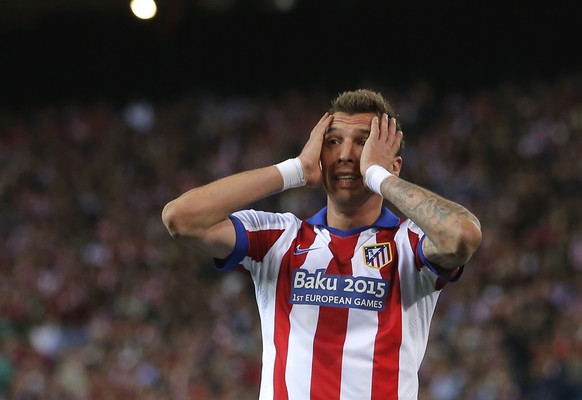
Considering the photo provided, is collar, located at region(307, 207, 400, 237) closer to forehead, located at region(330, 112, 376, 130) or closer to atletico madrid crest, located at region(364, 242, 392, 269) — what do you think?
atletico madrid crest, located at region(364, 242, 392, 269)

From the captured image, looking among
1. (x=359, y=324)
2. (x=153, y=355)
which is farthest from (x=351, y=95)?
(x=153, y=355)

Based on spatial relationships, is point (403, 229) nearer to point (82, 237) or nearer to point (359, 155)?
point (359, 155)

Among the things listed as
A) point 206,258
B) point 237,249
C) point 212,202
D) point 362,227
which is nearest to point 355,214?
point 362,227

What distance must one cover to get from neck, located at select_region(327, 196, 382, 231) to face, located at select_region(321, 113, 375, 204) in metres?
0.03

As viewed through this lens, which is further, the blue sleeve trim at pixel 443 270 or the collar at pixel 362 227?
the collar at pixel 362 227

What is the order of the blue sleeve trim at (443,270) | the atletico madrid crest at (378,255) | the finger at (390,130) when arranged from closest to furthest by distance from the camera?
the blue sleeve trim at (443,270), the atletico madrid crest at (378,255), the finger at (390,130)

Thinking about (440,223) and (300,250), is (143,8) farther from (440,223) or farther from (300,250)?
(440,223)

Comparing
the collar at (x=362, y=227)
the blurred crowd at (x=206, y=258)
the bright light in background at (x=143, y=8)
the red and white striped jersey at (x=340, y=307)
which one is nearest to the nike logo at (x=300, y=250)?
the red and white striped jersey at (x=340, y=307)

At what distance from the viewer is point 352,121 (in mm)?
3660

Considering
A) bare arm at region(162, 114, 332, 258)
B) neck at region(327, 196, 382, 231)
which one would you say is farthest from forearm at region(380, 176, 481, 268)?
bare arm at region(162, 114, 332, 258)

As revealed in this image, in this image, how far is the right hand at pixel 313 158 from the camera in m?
3.55

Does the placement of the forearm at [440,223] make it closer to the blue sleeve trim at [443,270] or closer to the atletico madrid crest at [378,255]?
the blue sleeve trim at [443,270]

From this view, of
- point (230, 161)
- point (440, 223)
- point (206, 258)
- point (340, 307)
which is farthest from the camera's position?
point (230, 161)

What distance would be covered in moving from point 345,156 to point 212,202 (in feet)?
1.79
